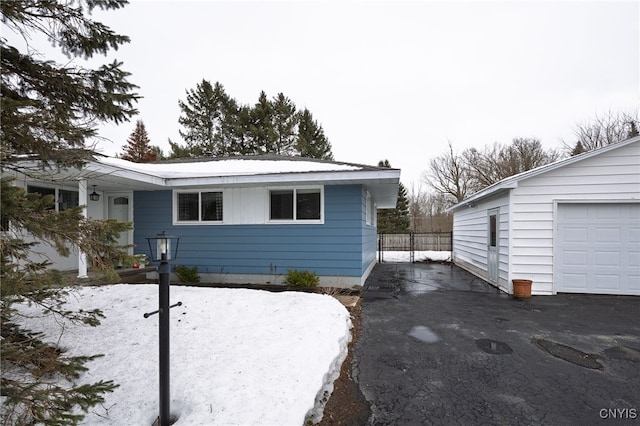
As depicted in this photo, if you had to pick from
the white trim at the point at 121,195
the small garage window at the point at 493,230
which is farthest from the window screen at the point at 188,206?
the small garage window at the point at 493,230

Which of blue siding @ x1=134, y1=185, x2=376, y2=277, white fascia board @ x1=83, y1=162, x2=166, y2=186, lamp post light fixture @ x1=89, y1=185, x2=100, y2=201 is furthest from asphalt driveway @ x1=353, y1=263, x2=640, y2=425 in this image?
lamp post light fixture @ x1=89, y1=185, x2=100, y2=201

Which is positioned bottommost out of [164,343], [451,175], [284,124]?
[164,343]

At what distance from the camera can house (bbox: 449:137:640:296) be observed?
6.81 metres

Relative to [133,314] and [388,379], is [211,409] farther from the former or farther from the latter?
[133,314]

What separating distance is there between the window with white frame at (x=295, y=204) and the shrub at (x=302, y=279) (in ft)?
4.59

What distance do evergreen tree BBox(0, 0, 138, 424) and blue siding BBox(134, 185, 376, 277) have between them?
4.84 meters

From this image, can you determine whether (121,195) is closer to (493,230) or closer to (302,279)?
(302,279)

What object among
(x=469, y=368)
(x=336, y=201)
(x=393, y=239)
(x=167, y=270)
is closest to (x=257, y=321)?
(x=167, y=270)

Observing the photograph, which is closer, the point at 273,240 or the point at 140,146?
the point at 273,240

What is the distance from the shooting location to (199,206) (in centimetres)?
820

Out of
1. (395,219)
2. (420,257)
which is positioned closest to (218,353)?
(420,257)

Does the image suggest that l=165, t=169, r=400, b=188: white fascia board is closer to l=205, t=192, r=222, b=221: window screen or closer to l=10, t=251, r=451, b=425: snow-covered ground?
l=205, t=192, r=222, b=221: window screen

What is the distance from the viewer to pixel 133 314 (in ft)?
15.1

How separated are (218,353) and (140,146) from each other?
29039 millimetres
